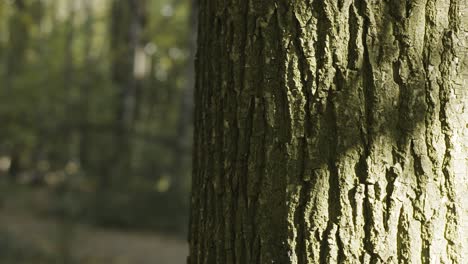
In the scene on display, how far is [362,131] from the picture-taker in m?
1.56

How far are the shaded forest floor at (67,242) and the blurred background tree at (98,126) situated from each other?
0.23m

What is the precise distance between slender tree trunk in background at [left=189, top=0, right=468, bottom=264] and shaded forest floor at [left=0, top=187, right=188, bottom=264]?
27.2 feet

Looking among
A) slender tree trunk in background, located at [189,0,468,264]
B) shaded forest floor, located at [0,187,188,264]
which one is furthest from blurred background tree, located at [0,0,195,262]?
slender tree trunk in background, located at [189,0,468,264]

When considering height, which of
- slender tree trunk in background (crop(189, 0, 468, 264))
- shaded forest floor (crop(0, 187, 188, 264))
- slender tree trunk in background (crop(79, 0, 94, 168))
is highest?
slender tree trunk in background (crop(79, 0, 94, 168))

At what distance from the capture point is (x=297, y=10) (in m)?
1.59

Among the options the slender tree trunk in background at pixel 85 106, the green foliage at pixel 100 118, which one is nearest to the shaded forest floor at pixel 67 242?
the green foliage at pixel 100 118

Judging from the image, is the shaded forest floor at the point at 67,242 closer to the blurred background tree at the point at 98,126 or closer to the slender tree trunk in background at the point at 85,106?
the blurred background tree at the point at 98,126

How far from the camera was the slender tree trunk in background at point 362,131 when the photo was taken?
155 centimetres

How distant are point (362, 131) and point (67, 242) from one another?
8.53 m

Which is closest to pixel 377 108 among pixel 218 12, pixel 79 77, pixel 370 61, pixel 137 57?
pixel 370 61

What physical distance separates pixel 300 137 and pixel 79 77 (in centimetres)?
1862

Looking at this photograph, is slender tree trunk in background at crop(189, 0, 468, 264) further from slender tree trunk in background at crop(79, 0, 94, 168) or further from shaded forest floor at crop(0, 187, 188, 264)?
slender tree trunk in background at crop(79, 0, 94, 168)

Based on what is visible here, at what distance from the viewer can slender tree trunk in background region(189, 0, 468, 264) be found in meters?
1.55

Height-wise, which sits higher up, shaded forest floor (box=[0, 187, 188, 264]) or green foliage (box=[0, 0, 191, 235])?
green foliage (box=[0, 0, 191, 235])
